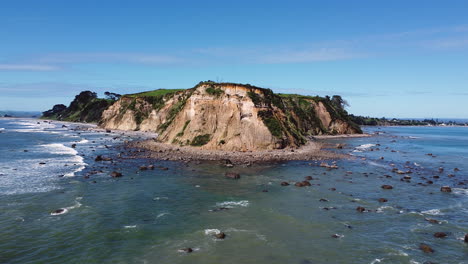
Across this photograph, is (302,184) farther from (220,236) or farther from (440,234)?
(220,236)

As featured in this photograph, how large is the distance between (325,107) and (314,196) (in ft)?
324

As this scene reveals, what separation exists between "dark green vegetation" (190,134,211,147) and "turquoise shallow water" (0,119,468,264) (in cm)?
2048

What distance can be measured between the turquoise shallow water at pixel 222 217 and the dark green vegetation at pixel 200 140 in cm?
2048

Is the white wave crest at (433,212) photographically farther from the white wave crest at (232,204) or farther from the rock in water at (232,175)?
the rock in water at (232,175)

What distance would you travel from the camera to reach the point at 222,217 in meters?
27.7

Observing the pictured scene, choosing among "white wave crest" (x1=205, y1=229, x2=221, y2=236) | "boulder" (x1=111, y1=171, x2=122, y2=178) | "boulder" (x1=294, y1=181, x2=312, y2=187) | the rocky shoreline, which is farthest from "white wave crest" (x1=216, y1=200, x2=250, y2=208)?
the rocky shoreline

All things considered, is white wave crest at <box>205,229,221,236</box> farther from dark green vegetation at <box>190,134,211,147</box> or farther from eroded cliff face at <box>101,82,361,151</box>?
dark green vegetation at <box>190,134,211,147</box>

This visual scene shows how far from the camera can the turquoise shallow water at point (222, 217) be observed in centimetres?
2132

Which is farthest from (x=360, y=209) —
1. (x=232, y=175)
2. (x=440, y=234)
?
(x=232, y=175)

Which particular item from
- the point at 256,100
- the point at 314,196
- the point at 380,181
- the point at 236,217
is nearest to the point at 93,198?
the point at 236,217

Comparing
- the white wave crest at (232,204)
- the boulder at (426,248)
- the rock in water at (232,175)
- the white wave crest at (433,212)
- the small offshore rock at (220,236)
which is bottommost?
the boulder at (426,248)

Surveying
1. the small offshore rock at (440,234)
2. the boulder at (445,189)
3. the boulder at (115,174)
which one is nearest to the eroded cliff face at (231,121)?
the boulder at (115,174)

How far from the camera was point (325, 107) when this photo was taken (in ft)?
420

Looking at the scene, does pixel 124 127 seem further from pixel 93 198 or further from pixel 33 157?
pixel 93 198
